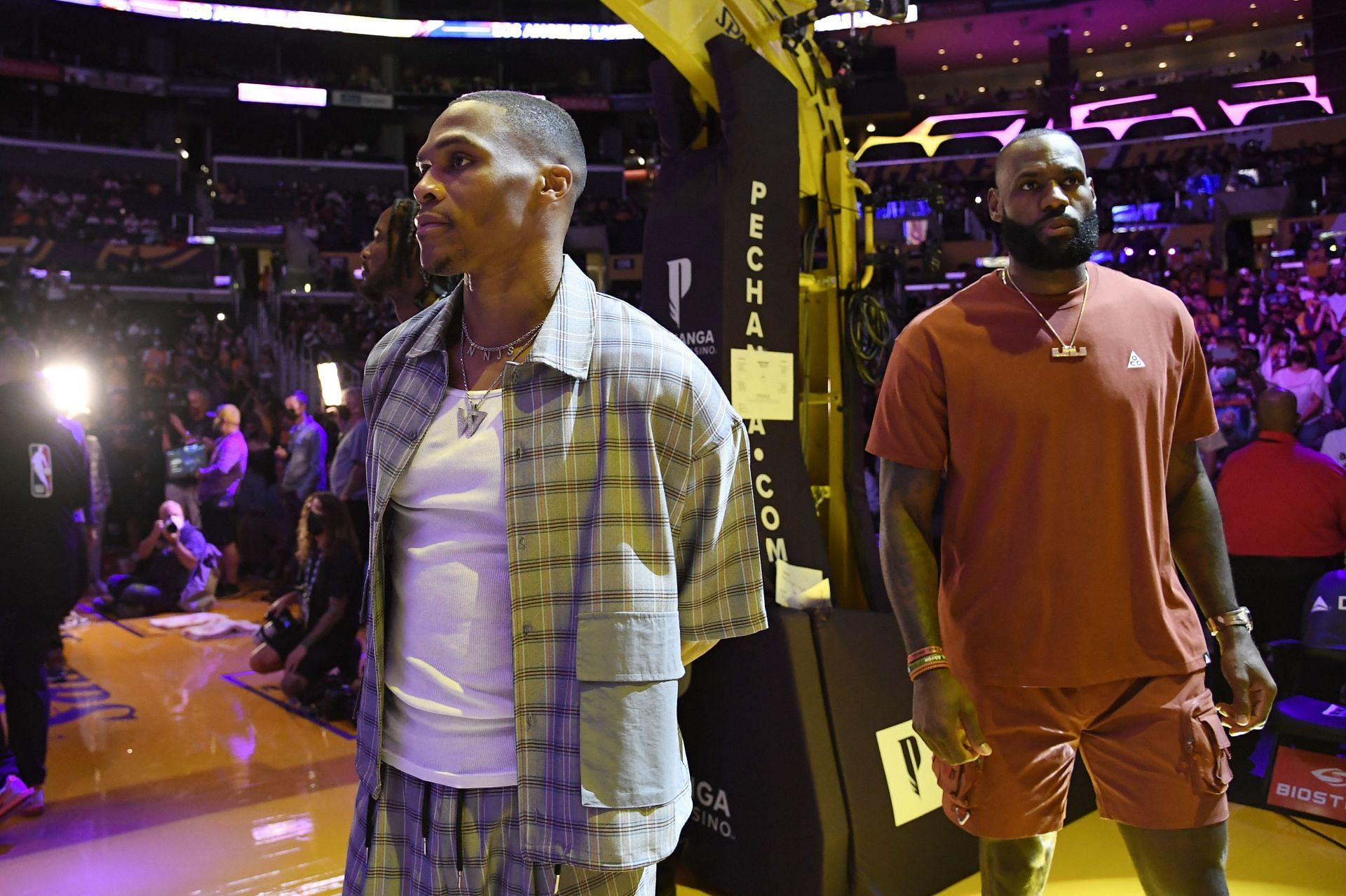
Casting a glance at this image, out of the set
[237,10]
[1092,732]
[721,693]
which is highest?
[237,10]

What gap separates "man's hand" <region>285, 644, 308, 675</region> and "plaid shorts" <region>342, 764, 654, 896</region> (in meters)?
4.25

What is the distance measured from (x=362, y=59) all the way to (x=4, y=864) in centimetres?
2956

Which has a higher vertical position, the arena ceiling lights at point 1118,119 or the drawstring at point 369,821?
the arena ceiling lights at point 1118,119

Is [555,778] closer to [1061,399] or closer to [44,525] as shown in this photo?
[1061,399]

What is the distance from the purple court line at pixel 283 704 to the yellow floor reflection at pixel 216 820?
2 centimetres

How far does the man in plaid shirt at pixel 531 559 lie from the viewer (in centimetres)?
131

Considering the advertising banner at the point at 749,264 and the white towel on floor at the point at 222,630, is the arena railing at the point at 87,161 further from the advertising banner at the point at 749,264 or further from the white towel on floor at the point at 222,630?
the advertising banner at the point at 749,264

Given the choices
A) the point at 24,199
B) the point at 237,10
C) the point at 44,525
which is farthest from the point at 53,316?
the point at 44,525

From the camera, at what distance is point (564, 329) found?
4.70ft

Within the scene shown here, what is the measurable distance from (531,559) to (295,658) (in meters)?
4.64

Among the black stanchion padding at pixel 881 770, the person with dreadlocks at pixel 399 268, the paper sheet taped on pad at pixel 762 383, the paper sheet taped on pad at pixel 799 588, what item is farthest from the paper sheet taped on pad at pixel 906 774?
the person with dreadlocks at pixel 399 268

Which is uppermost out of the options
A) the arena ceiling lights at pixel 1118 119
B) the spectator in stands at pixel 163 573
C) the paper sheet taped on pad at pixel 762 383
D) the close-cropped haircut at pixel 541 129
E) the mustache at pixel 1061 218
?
the arena ceiling lights at pixel 1118 119

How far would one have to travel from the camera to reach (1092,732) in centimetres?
194

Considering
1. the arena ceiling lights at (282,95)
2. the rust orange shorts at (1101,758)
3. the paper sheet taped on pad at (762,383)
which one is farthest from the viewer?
the arena ceiling lights at (282,95)
